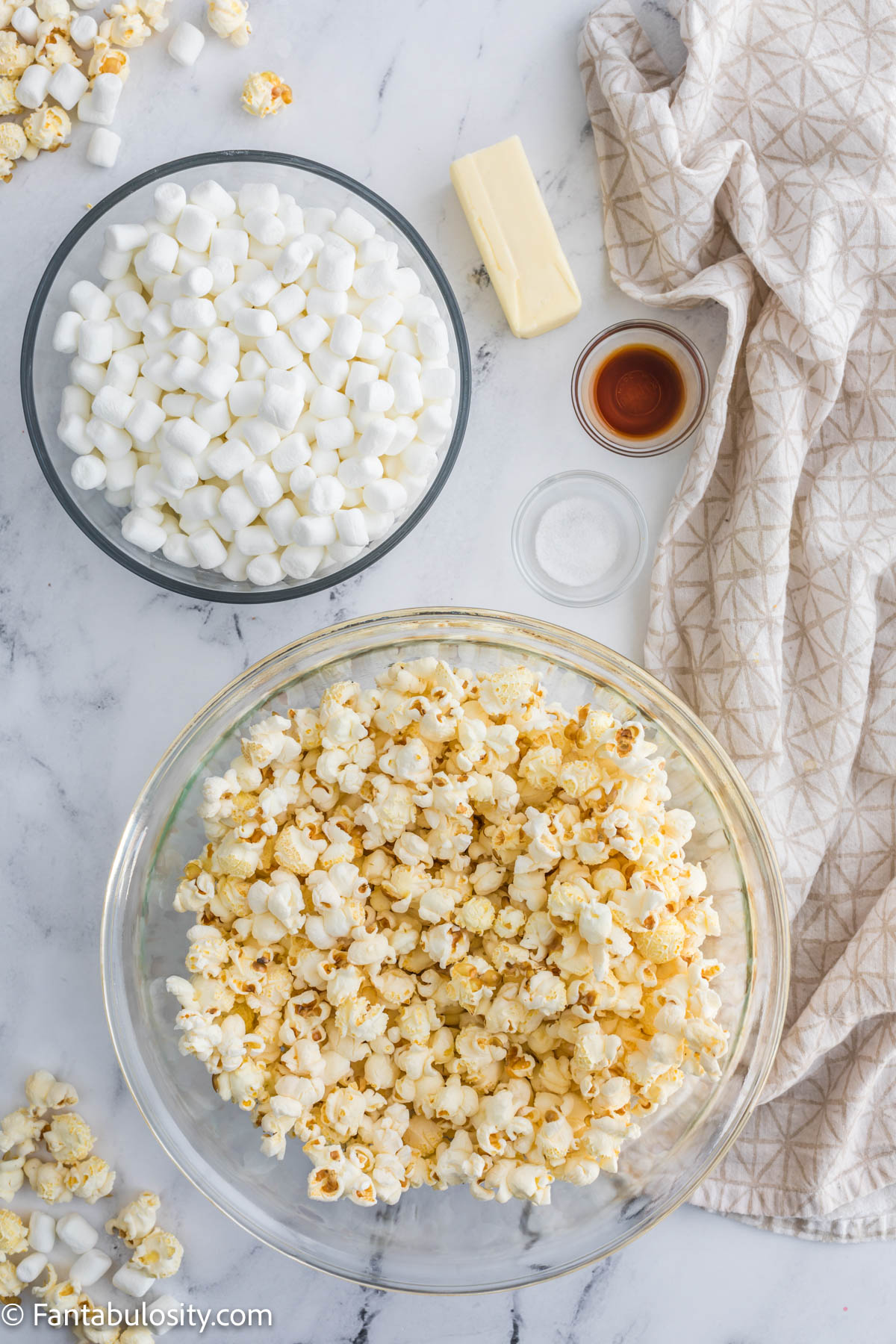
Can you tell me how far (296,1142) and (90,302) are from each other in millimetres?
1102

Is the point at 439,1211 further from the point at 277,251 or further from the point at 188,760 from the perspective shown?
the point at 277,251

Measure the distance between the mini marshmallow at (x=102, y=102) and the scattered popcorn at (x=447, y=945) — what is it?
884mm

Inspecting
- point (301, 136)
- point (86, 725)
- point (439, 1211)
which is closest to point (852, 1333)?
point (439, 1211)

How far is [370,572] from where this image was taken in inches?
54.7

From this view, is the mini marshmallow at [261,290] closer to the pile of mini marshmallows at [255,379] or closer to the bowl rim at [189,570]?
the pile of mini marshmallows at [255,379]

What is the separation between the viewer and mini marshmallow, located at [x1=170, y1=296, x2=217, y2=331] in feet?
3.82

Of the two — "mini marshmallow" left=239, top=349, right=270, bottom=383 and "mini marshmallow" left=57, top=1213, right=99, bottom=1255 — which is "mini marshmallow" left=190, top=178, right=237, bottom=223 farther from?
"mini marshmallow" left=57, top=1213, right=99, bottom=1255

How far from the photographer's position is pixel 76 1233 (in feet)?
4.45

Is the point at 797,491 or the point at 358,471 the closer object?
the point at 358,471

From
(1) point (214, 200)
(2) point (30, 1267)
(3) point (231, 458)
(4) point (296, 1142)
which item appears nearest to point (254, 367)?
(3) point (231, 458)

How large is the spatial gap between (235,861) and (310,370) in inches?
24.0

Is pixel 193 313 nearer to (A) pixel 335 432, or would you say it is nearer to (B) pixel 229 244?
(B) pixel 229 244

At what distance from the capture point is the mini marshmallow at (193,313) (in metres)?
1.16

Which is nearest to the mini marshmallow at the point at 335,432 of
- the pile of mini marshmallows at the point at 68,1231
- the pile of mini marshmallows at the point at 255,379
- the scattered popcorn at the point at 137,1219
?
the pile of mini marshmallows at the point at 255,379
